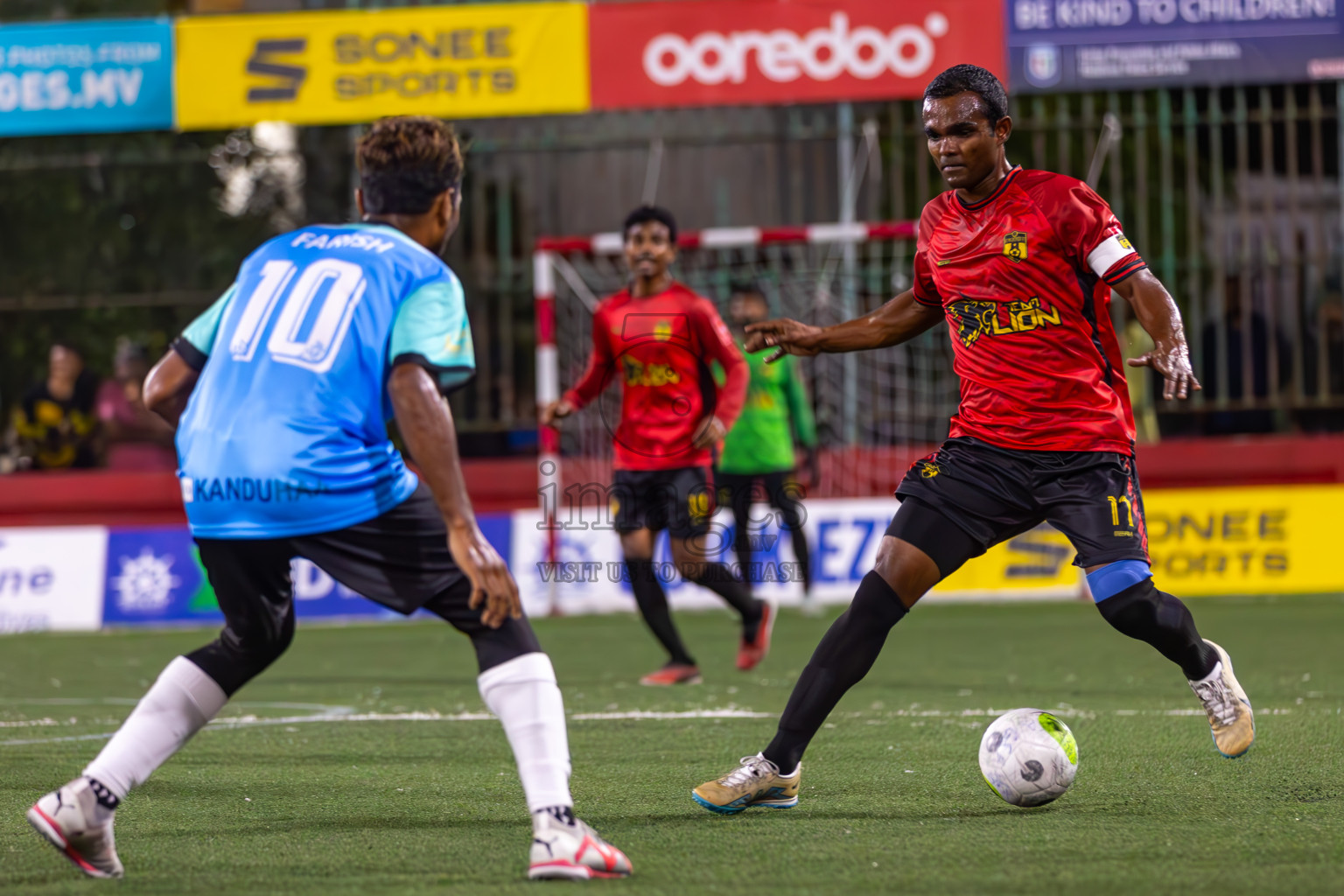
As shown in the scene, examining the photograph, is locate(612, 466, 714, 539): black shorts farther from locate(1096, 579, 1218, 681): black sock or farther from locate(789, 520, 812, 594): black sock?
locate(1096, 579, 1218, 681): black sock

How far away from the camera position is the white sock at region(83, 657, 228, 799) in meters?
3.78

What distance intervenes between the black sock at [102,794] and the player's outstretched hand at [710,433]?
4416 millimetres

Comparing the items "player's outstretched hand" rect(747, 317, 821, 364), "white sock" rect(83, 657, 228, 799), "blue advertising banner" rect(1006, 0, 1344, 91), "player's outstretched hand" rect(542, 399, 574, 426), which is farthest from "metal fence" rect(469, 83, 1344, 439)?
"white sock" rect(83, 657, 228, 799)

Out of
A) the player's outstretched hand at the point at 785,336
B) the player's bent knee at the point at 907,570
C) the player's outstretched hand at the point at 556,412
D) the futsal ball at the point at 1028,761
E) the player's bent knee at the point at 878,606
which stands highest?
the player's outstretched hand at the point at 785,336

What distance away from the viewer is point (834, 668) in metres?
4.58

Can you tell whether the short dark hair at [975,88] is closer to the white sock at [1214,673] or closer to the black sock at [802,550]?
the white sock at [1214,673]

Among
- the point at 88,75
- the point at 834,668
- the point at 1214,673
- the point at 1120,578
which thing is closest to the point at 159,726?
the point at 834,668

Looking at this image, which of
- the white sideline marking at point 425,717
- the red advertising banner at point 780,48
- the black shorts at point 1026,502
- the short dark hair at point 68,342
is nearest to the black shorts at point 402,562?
the black shorts at point 1026,502

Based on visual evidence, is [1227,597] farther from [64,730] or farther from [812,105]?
[64,730]

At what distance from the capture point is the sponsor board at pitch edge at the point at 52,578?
12094 mm

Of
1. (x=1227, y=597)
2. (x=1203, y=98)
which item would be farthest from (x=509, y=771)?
(x=1203, y=98)

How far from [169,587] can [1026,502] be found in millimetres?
9034

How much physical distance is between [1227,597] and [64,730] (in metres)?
8.90

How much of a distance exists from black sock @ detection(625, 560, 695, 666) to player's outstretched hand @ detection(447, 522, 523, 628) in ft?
14.2
